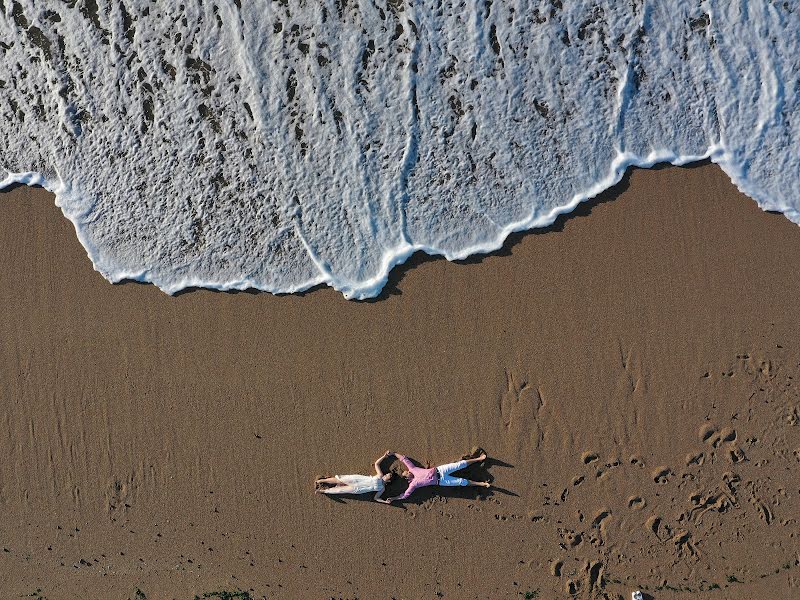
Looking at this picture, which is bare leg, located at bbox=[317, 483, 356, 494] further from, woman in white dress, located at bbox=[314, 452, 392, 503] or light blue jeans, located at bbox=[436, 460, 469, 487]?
light blue jeans, located at bbox=[436, 460, 469, 487]

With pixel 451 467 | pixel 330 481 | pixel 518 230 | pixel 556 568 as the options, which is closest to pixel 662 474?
pixel 556 568

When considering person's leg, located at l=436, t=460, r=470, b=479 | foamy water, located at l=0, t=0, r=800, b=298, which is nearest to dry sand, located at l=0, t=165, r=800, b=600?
person's leg, located at l=436, t=460, r=470, b=479

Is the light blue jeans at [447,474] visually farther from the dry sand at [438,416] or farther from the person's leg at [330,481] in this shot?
the person's leg at [330,481]

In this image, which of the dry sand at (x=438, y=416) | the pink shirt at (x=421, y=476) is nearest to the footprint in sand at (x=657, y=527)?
the dry sand at (x=438, y=416)

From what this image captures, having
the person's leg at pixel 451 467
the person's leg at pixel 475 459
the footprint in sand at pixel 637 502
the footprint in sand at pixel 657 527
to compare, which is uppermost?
the person's leg at pixel 475 459

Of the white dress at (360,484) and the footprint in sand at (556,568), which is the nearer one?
the white dress at (360,484)

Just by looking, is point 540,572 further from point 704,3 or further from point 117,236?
point 704,3
